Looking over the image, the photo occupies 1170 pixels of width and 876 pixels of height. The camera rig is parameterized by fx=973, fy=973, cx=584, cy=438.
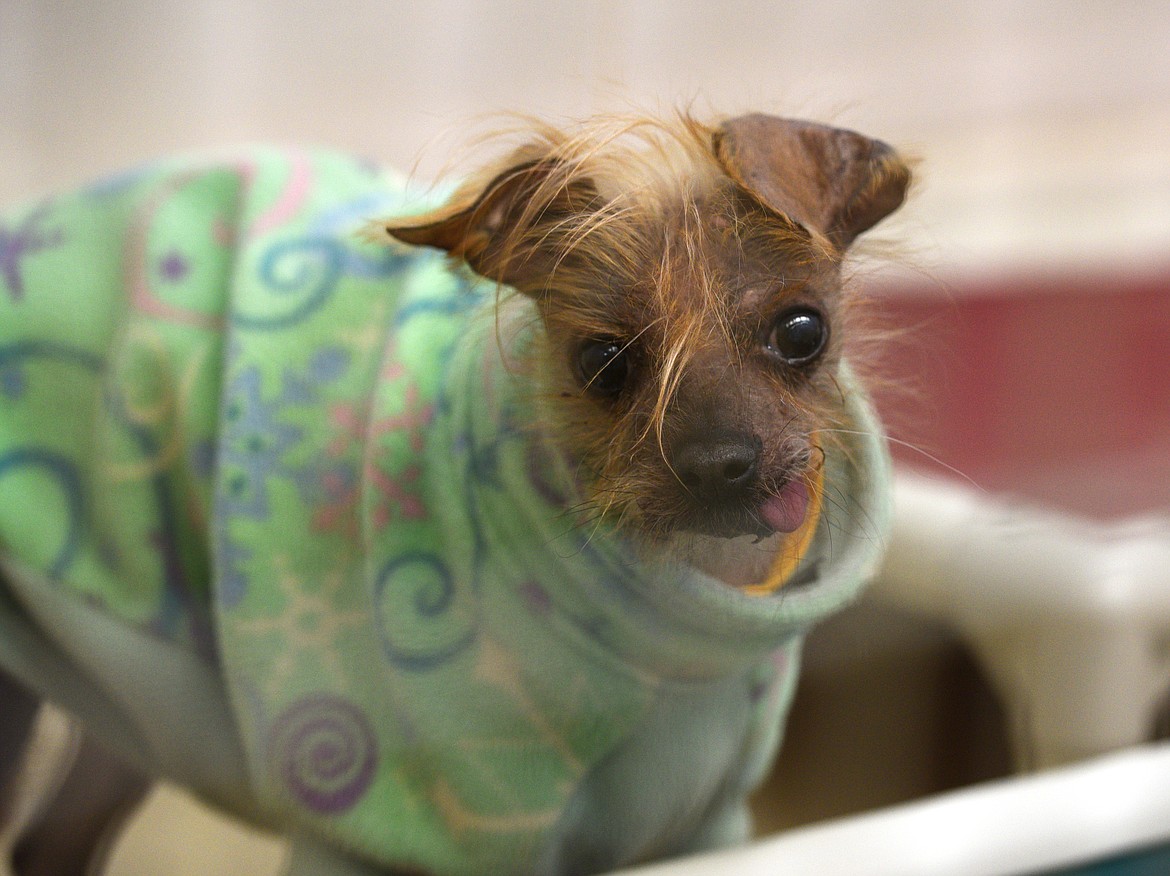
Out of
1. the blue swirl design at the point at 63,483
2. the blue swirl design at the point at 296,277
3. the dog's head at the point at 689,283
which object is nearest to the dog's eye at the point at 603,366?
the dog's head at the point at 689,283

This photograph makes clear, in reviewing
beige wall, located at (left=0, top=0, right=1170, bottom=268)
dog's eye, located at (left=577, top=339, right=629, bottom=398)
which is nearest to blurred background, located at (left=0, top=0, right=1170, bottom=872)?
beige wall, located at (left=0, top=0, right=1170, bottom=268)

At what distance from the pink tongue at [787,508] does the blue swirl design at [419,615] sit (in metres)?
0.16

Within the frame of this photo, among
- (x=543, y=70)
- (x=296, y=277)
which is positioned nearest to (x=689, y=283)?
(x=296, y=277)

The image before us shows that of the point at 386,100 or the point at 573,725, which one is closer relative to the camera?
the point at 573,725

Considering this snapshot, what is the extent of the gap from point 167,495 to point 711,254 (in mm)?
337

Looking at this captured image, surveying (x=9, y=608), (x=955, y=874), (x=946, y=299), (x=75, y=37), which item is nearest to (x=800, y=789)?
(x=955, y=874)

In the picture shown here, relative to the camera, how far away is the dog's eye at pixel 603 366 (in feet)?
1.22

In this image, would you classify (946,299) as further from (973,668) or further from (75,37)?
(75,37)

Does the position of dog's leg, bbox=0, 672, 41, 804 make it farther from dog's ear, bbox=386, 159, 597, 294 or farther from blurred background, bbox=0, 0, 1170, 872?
dog's ear, bbox=386, 159, 597, 294

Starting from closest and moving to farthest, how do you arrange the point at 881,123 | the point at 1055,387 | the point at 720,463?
the point at 720,463 < the point at 881,123 < the point at 1055,387

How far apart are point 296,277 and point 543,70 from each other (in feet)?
0.81

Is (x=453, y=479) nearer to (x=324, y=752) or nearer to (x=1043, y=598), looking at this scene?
(x=324, y=752)

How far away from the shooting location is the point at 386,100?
717mm

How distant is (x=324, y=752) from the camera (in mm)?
478
